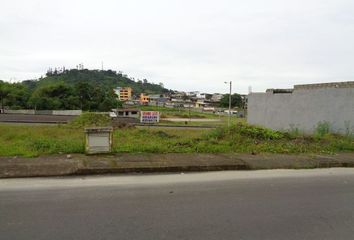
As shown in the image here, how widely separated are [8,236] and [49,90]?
303ft

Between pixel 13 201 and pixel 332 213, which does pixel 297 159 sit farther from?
pixel 13 201

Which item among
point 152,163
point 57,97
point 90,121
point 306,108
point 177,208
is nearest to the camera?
point 177,208

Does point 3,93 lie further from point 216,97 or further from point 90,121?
point 216,97

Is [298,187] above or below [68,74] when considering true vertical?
below

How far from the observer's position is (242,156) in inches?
334

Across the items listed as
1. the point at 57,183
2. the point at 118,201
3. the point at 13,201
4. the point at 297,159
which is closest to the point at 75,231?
the point at 118,201

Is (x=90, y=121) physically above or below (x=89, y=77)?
below

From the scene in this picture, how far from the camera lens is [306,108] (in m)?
18.7

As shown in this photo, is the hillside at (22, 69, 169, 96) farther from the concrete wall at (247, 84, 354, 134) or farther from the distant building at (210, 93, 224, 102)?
the concrete wall at (247, 84, 354, 134)

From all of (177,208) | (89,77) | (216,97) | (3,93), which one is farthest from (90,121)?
(216,97)

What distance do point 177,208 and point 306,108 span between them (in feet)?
53.1

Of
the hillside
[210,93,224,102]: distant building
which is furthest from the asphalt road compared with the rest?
[210,93,224,102]: distant building

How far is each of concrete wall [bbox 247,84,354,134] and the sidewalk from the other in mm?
6373

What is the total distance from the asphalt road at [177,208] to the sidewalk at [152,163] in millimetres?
368
